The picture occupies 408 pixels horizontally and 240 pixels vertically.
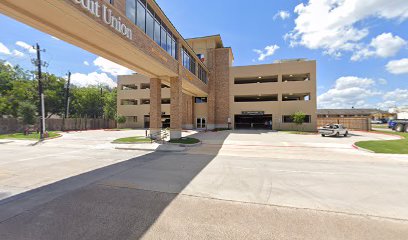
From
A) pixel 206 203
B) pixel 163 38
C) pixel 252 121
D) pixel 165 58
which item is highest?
pixel 163 38

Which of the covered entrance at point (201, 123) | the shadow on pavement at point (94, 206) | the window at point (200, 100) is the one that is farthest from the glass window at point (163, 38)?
the covered entrance at point (201, 123)

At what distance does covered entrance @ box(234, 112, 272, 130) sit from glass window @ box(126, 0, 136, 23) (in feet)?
96.9

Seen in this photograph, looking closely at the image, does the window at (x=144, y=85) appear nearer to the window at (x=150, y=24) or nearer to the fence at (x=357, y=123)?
the window at (x=150, y=24)

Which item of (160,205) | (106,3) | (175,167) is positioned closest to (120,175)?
(175,167)

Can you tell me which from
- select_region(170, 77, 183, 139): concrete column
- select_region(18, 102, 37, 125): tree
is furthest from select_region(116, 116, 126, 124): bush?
select_region(170, 77, 183, 139): concrete column

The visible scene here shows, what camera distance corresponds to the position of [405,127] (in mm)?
31500

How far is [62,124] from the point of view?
117ft

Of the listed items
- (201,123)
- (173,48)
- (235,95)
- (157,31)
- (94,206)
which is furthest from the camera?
(201,123)

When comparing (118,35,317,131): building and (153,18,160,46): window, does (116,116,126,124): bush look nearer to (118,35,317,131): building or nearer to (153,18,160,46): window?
(118,35,317,131): building

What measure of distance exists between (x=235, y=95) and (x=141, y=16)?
26545mm

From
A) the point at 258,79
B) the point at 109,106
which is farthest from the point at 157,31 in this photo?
the point at 109,106

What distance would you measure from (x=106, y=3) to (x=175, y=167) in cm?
898

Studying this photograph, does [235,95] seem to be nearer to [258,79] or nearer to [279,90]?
[258,79]

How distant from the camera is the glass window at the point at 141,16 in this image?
1268cm
